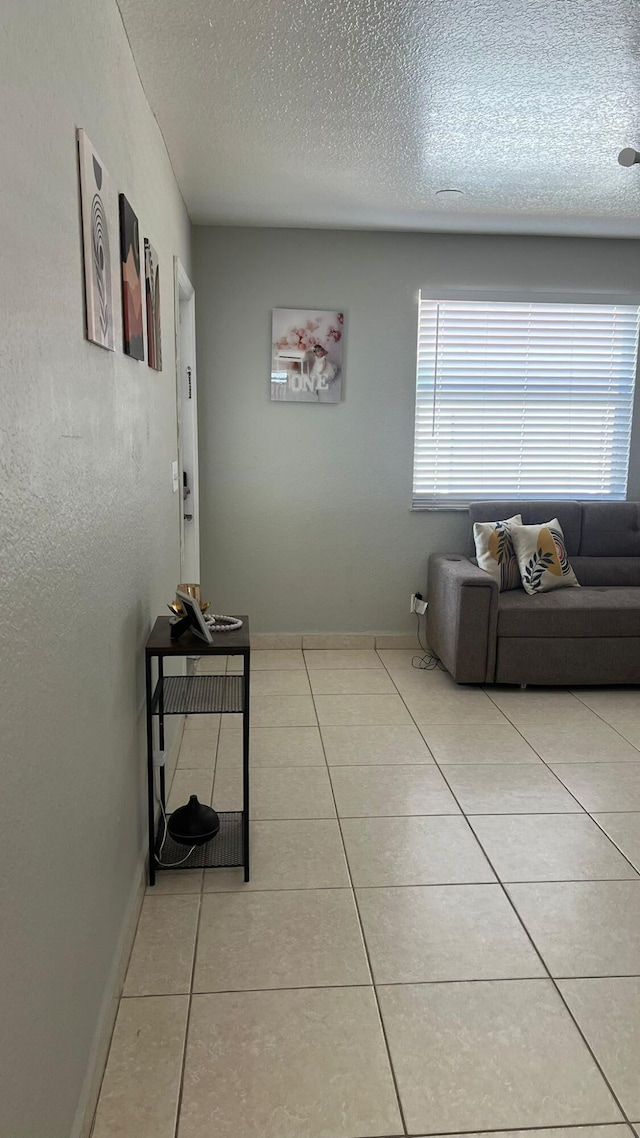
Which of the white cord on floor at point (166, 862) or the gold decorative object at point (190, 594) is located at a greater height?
the gold decorative object at point (190, 594)

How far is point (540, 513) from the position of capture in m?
4.71

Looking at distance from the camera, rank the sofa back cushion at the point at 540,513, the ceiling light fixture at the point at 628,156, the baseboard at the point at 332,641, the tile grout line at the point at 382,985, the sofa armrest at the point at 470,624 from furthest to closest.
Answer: the baseboard at the point at 332,641 → the sofa back cushion at the point at 540,513 → the sofa armrest at the point at 470,624 → the ceiling light fixture at the point at 628,156 → the tile grout line at the point at 382,985

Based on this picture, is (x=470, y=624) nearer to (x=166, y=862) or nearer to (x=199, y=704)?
(x=199, y=704)

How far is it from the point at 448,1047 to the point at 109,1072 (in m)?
0.79

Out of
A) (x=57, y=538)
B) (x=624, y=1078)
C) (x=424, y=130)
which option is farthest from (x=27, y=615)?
(x=424, y=130)

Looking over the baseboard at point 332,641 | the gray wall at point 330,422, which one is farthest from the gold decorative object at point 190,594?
the baseboard at point 332,641

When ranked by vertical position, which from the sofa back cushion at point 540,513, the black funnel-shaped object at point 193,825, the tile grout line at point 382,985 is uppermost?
the sofa back cushion at point 540,513

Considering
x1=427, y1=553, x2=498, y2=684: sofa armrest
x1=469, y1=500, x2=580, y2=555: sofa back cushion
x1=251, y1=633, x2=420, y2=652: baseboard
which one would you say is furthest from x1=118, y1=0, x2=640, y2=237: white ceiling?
x1=251, y1=633, x2=420, y2=652: baseboard

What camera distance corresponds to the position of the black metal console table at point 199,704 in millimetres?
2355

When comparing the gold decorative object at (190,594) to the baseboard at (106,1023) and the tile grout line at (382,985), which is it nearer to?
the baseboard at (106,1023)

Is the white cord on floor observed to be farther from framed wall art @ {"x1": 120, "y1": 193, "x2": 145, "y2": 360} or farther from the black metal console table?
framed wall art @ {"x1": 120, "y1": 193, "x2": 145, "y2": 360}

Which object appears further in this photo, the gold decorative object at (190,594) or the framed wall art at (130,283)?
the gold decorative object at (190,594)

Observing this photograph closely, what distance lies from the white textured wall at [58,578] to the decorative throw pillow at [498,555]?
2.65 metres

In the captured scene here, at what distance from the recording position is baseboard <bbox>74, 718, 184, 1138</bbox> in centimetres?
157
